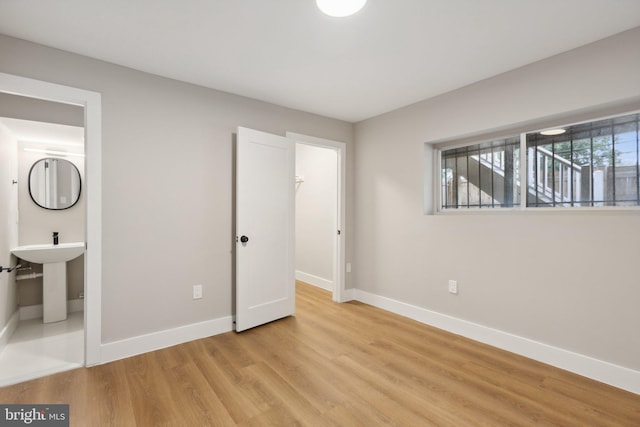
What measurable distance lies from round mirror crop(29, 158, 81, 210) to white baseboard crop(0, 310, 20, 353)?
1200 millimetres

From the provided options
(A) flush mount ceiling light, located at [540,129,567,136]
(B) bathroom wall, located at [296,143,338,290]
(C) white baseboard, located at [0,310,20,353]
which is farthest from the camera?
(B) bathroom wall, located at [296,143,338,290]

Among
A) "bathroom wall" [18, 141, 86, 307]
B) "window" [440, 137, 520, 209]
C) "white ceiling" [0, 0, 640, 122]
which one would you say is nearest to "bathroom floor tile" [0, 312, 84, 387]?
"bathroom wall" [18, 141, 86, 307]

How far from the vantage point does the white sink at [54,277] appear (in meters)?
3.16

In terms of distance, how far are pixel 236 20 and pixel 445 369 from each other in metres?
2.88

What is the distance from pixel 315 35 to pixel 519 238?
232 centimetres

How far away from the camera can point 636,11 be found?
5.98ft

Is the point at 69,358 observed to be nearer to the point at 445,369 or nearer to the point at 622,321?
the point at 445,369

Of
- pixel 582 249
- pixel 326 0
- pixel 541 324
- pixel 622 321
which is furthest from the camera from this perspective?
pixel 541 324

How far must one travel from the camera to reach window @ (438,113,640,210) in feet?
7.18

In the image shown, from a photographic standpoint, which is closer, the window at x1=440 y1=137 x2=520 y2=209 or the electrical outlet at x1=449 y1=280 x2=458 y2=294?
the window at x1=440 y1=137 x2=520 y2=209

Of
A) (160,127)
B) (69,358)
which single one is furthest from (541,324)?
(69,358)

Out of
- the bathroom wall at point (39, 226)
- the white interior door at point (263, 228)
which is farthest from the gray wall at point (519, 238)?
the bathroom wall at point (39, 226)

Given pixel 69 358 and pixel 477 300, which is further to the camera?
pixel 477 300

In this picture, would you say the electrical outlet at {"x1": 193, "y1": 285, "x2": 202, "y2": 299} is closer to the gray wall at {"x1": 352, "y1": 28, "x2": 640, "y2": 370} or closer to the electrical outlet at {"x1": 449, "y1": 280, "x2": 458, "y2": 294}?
the gray wall at {"x1": 352, "y1": 28, "x2": 640, "y2": 370}
